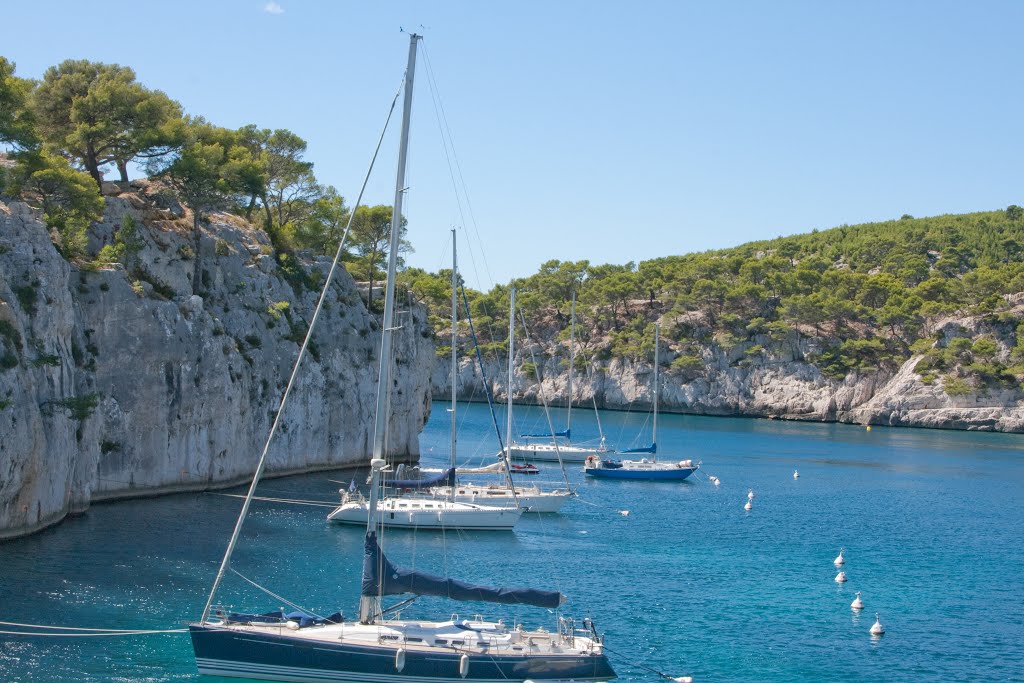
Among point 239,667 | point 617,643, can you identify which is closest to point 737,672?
point 617,643

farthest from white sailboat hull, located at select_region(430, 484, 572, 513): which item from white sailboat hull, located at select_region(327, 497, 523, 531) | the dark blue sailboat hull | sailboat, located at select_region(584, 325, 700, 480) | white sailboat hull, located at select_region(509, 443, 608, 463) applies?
white sailboat hull, located at select_region(509, 443, 608, 463)

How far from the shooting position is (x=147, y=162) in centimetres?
5894

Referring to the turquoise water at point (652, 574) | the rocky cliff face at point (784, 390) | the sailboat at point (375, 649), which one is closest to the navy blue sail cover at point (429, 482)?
the turquoise water at point (652, 574)

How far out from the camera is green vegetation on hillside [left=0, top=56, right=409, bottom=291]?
47.2 meters

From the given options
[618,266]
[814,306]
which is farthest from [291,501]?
[618,266]

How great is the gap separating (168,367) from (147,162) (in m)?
17.3

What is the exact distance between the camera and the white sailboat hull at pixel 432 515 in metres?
44.1

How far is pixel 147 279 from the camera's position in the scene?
162 feet

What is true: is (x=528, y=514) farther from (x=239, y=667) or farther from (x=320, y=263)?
(x=239, y=667)

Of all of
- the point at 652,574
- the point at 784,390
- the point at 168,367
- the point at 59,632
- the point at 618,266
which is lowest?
the point at 652,574

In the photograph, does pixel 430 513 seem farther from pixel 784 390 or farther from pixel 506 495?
pixel 784 390

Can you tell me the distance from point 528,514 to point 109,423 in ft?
66.4

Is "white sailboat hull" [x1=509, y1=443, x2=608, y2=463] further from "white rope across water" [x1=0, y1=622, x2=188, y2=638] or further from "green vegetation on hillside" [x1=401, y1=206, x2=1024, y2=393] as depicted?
"white rope across water" [x1=0, y1=622, x2=188, y2=638]

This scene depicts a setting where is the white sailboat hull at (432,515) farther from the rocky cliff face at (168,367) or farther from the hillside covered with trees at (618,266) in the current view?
the hillside covered with trees at (618,266)
